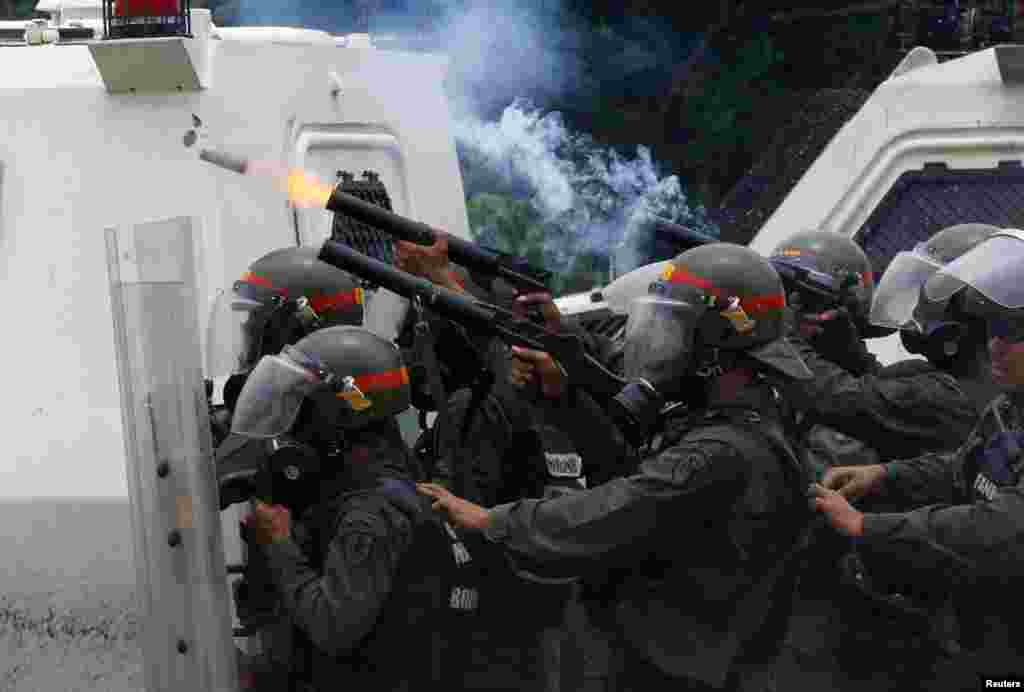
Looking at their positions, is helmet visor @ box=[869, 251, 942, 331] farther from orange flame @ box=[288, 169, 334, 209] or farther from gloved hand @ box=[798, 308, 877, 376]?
orange flame @ box=[288, 169, 334, 209]

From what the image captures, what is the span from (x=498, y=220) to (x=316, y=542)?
351 inches

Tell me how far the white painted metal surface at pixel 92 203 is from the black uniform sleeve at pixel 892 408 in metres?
1.44

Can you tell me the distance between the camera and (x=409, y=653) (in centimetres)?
423

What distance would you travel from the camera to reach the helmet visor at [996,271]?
431cm

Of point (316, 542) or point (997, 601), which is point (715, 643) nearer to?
point (997, 601)

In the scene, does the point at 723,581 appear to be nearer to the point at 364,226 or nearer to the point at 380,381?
the point at 380,381

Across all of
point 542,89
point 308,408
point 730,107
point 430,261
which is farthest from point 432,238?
point 730,107

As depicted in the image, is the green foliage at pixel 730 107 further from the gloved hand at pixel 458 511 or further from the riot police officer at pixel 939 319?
the gloved hand at pixel 458 511

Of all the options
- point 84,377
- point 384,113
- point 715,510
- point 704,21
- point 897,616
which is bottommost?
point 897,616

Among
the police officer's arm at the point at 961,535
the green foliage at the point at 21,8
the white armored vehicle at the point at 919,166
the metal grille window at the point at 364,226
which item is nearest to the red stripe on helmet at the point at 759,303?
the police officer's arm at the point at 961,535

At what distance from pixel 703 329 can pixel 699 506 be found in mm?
456

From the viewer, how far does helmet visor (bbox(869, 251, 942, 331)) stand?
579cm

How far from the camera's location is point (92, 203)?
5.05 meters

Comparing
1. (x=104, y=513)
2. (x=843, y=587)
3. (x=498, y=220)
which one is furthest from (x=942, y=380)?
(x=498, y=220)
